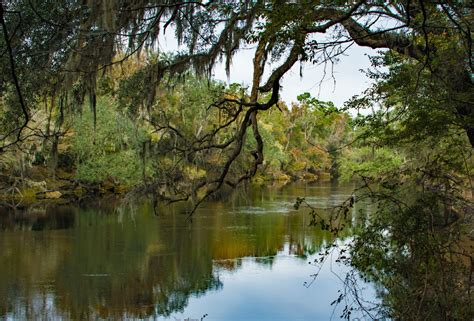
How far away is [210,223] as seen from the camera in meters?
15.3

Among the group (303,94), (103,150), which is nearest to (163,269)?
(303,94)

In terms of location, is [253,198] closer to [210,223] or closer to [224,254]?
[210,223]

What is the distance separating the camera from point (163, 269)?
1015 centimetres

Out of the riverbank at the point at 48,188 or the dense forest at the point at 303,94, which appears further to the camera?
the riverbank at the point at 48,188

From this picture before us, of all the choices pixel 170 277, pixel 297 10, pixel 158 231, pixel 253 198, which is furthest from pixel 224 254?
pixel 253 198

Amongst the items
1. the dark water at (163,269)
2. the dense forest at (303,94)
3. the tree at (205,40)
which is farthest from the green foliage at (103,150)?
the tree at (205,40)

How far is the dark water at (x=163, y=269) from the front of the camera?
313 inches

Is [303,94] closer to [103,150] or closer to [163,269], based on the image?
[163,269]

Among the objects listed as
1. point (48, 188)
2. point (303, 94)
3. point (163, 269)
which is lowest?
point (163, 269)

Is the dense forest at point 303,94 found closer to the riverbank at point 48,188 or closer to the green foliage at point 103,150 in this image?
the riverbank at point 48,188

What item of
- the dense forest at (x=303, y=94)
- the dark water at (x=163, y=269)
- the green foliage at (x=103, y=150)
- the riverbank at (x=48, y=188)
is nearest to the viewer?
the dense forest at (x=303, y=94)

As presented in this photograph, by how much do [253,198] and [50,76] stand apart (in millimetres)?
18597

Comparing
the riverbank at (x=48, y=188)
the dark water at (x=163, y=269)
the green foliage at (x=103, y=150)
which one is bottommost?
the dark water at (x=163, y=269)

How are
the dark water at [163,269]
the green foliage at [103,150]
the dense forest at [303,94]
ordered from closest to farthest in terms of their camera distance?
the dense forest at [303,94] < the dark water at [163,269] < the green foliage at [103,150]
